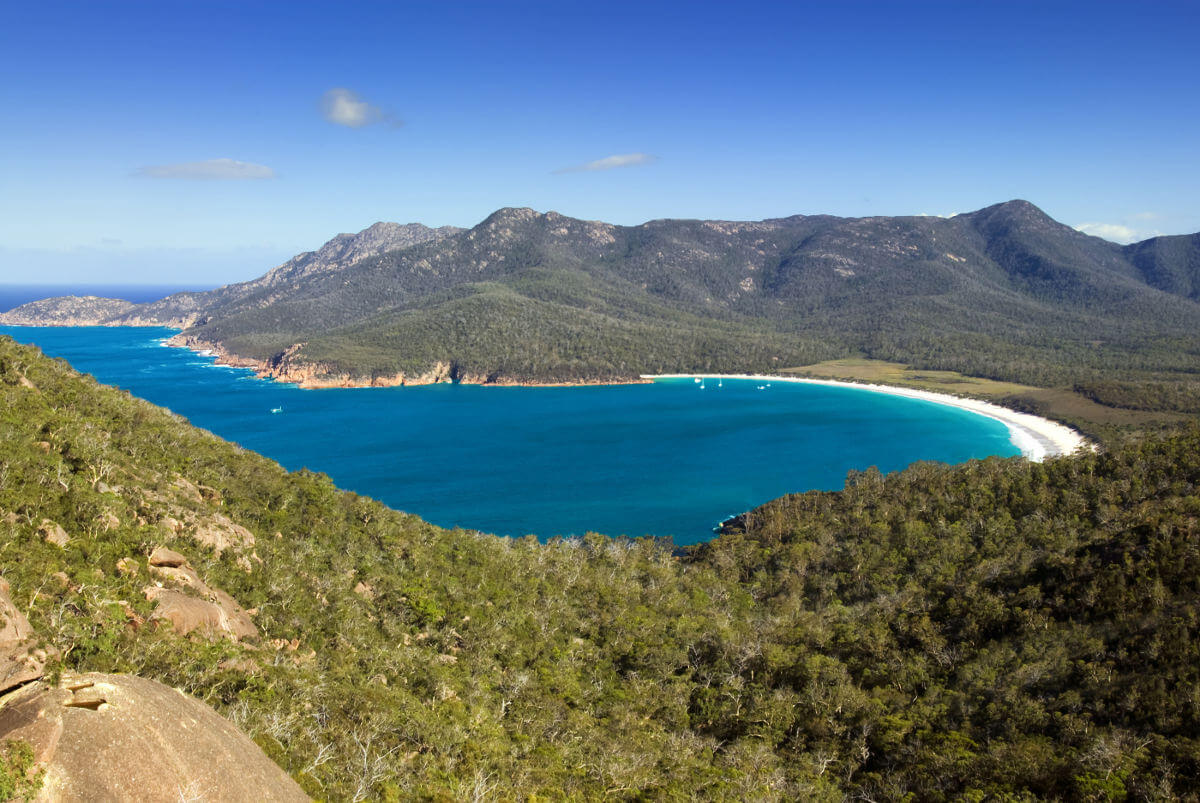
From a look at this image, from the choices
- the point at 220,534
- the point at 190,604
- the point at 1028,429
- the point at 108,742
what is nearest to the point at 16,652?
the point at 108,742

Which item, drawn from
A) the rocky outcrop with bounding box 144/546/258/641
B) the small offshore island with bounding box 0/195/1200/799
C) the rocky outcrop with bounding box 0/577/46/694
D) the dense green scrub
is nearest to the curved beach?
the small offshore island with bounding box 0/195/1200/799

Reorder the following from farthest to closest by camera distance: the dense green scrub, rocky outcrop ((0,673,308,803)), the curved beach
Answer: the curved beach, the dense green scrub, rocky outcrop ((0,673,308,803))

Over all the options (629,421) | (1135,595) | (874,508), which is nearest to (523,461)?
(629,421)

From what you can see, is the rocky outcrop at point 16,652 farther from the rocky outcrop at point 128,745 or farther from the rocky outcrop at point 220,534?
the rocky outcrop at point 220,534

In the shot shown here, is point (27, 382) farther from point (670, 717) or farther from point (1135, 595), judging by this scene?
point (1135, 595)

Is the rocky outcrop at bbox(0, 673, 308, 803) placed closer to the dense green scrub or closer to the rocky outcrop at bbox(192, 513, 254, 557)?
the dense green scrub
